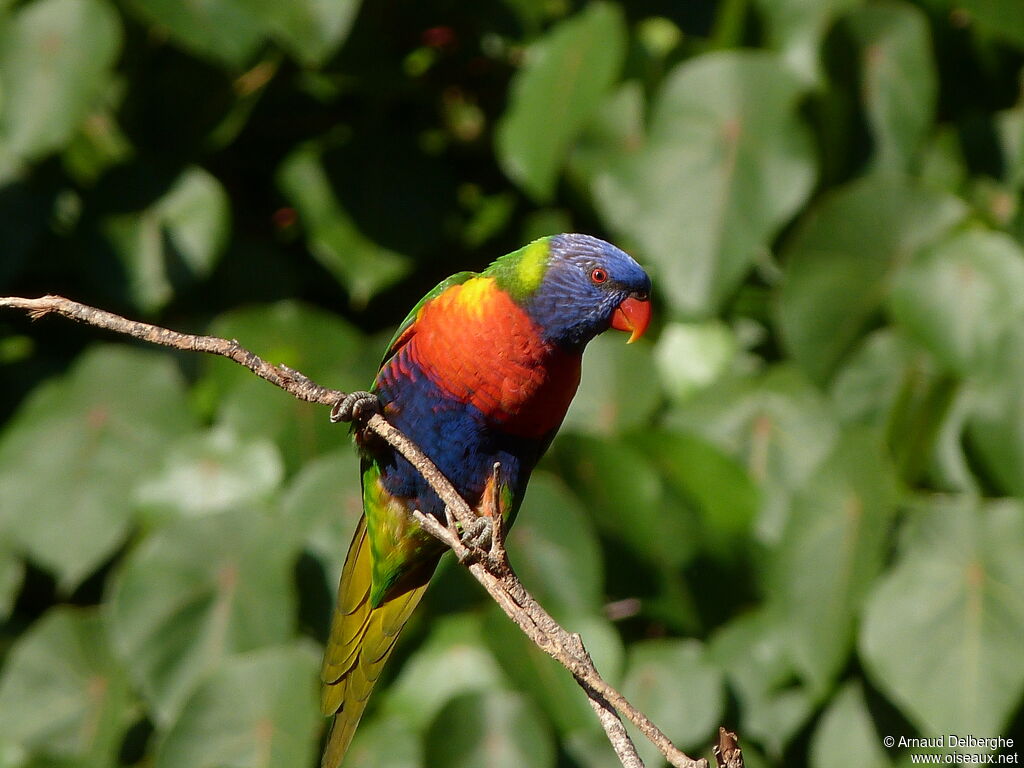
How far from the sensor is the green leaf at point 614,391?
6.98ft

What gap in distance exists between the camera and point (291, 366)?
6.96ft

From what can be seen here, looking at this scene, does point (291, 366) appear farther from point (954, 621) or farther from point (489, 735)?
point (954, 621)

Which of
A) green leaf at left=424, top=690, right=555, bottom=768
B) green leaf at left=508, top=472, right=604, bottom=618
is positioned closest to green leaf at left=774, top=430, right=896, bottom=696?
green leaf at left=508, top=472, right=604, bottom=618

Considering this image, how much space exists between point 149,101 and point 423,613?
113 cm

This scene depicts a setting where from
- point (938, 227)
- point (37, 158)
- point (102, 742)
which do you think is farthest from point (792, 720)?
point (37, 158)

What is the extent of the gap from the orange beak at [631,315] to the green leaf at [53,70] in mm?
1053

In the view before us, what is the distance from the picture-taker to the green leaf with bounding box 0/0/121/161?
77.7 inches

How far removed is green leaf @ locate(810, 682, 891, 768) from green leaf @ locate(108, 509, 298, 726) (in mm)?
961

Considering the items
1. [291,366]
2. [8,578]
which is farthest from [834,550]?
[8,578]

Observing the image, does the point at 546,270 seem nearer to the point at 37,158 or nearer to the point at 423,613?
the point at 423,613

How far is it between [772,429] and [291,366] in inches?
35.2

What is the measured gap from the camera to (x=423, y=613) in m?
1.97

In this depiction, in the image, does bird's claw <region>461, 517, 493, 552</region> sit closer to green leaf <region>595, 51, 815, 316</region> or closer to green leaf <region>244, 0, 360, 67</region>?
green leaf <region>595, 51, 815, 316</region>

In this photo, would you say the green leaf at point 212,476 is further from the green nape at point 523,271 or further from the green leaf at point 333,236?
the green nape at point 523,271
